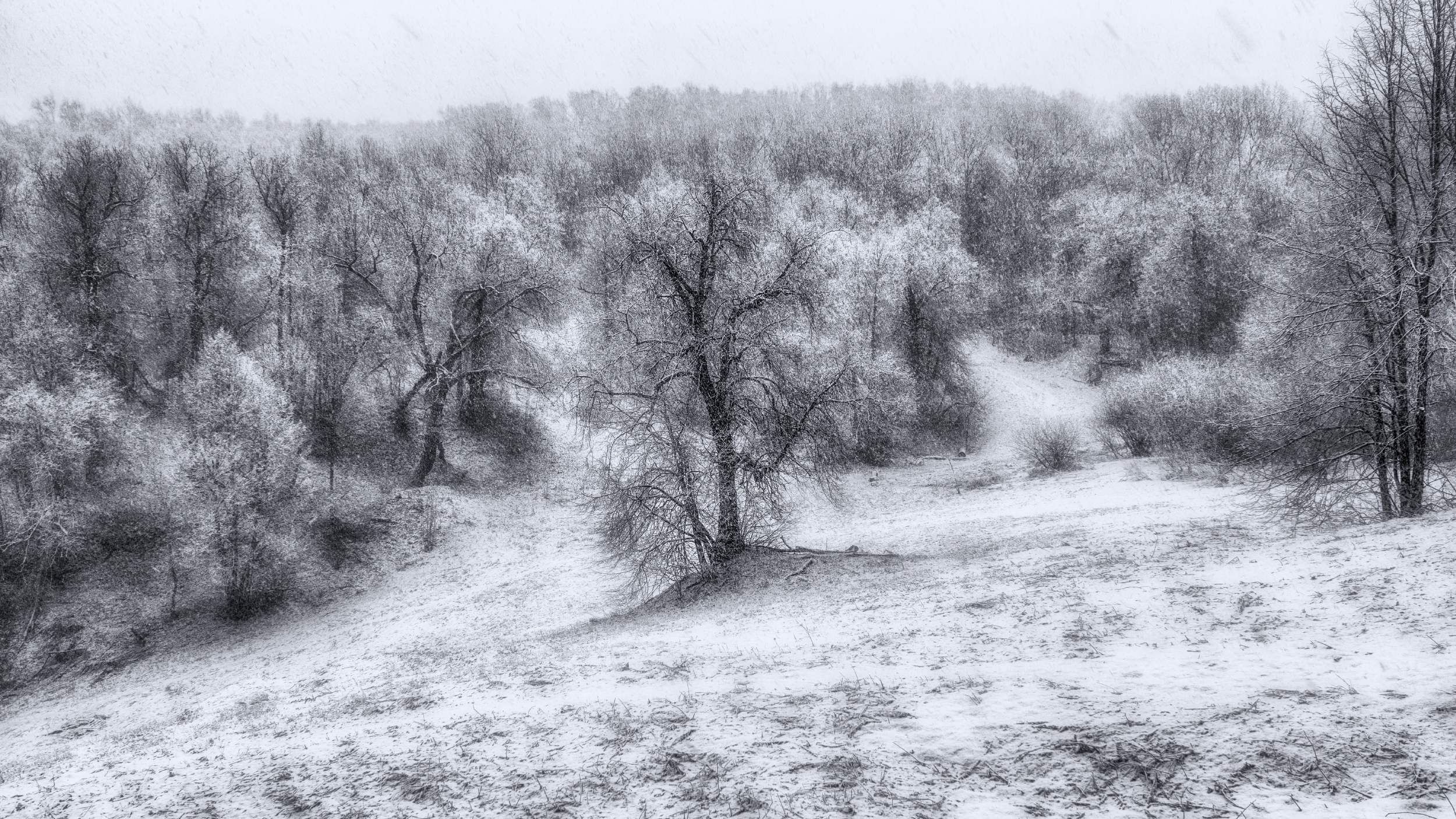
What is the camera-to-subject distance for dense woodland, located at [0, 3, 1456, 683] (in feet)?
45.8

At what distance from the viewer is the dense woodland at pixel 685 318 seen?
45.8ft

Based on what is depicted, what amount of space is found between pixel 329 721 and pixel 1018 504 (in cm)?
1912

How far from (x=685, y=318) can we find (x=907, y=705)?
10.5 meters

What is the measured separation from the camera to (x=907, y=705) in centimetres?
729

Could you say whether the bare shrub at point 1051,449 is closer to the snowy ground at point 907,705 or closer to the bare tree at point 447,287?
the snowy ground at point 907,705

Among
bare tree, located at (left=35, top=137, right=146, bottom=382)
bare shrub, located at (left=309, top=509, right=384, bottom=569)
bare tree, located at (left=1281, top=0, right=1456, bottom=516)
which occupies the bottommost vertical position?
bare shrub, located at (left=309, top=509, right=384, bottom=569)

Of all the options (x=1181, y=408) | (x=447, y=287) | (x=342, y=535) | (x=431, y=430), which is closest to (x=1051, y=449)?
(x=1181, y=408)

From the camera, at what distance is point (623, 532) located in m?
16.2

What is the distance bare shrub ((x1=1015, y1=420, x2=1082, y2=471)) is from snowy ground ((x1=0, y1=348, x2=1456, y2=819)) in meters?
13.4

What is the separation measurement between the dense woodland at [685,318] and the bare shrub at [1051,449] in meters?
1.72

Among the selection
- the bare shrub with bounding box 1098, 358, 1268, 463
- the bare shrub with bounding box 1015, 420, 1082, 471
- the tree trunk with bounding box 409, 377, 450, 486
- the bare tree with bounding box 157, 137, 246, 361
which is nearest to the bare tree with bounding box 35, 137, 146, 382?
the bare tree with bounding box 157, 137, 246, 361

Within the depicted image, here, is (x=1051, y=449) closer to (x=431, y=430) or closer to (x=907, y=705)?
(x=431, y=430)

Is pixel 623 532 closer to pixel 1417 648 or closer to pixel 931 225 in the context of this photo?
pixel 1417 648

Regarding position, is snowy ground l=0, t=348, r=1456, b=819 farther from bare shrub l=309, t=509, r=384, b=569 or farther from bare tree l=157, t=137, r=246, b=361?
bare tree l=157, t=137, r=246, b=361
